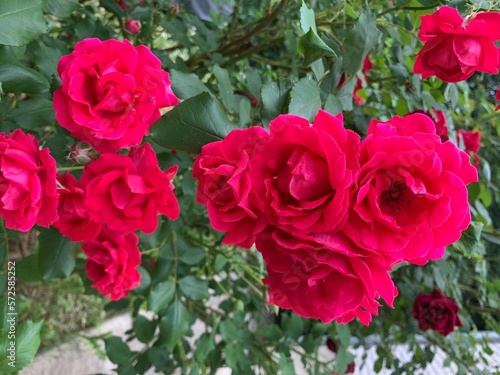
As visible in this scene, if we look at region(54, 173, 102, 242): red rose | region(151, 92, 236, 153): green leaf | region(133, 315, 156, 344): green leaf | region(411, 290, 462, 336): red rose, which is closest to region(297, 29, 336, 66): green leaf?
region(151, 92, 236, 153): green leaf

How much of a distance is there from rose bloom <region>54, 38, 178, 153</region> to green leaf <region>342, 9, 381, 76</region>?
22cm

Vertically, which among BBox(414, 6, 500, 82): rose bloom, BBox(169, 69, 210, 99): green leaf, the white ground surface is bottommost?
the white ground surface

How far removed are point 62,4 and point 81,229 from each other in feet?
1.03

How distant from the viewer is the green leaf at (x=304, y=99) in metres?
0.47

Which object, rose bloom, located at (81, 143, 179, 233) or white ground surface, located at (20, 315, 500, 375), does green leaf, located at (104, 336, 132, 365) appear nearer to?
rose bloom, located at (81, 143, 179, 233)

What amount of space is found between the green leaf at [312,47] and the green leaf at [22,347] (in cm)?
44

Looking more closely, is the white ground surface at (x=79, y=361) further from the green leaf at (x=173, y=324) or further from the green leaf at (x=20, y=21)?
the green leaf at (x=20, y=21)

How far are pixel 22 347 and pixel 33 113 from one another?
33 centimetres

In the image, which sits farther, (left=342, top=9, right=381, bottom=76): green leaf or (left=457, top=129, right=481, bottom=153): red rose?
(left=457, top=129, right=481, bottom=153): red rose

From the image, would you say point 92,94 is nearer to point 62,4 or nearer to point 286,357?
point 62,4

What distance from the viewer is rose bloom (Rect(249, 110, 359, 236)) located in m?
0.36

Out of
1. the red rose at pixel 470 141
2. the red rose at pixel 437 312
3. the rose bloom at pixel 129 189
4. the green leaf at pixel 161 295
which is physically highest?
the rose bloom at pixel 129 189

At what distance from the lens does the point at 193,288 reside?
1.03m

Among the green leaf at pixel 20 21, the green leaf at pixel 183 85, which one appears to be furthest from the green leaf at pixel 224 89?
the green leaf at pixel 20 21
